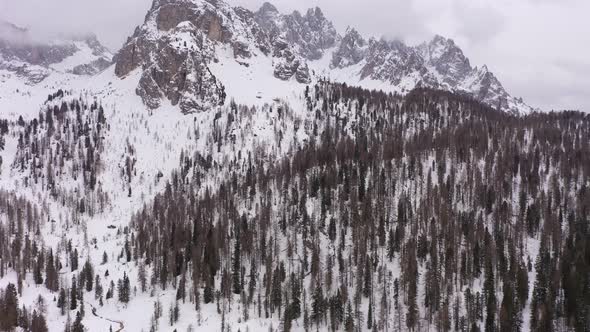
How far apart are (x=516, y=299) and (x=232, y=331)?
250ft

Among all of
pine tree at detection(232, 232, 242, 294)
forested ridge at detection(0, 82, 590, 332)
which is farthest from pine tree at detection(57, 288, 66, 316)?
pine tree at detection(232, 232, 242, 294)

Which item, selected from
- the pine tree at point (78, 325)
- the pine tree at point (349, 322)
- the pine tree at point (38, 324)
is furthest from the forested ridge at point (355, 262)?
the pine tree at point (78, 325)

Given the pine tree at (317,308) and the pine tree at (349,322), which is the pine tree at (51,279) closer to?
the pine tree at (317,308)

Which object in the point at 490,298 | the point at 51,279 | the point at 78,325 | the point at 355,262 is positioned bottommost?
the point at 78,325

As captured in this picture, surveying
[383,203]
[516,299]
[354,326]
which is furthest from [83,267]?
[516,299]

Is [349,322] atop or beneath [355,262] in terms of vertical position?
beneath

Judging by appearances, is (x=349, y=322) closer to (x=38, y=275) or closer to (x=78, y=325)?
(x=78, y=325)

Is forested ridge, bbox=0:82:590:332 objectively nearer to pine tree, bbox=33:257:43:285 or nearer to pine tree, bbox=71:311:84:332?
Result: pine tree, bbox=33:257:43:285

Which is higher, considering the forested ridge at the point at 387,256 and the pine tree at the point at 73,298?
the forested ridge at the point at 387,256

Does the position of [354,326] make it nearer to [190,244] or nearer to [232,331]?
[232,331]

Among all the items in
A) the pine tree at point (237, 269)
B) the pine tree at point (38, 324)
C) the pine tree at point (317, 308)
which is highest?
the pine tree at point (237, 269)

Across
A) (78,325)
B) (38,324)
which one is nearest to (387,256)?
(78,325)

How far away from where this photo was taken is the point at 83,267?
167m

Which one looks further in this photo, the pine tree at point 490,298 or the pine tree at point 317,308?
the pine tree at point 317,308
